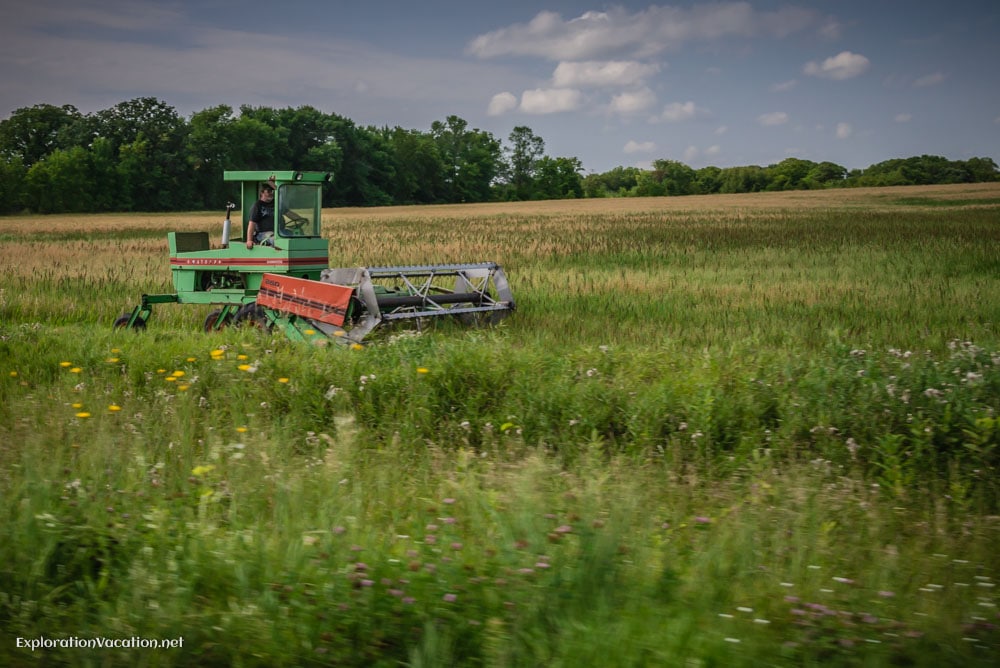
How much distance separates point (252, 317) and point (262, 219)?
1345mm

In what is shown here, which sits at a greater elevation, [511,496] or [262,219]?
[262,219]

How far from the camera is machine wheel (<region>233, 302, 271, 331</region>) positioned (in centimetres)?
1031

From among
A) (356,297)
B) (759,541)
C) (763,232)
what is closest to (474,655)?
(759,541)

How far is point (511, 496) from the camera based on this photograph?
4.40 metres

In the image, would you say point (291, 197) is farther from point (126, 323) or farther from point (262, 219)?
point (126, 323)

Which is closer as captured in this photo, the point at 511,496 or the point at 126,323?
the point at 511,496

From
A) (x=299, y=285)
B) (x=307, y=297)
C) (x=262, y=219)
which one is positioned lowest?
(x=307, y=297)

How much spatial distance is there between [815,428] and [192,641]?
15.5 feet

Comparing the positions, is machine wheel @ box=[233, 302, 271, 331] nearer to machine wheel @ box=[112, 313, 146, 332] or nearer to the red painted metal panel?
the red painted metal panel

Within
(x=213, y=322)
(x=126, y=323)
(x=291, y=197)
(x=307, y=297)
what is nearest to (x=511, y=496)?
(x=307, y=297)

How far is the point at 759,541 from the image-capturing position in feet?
13.5

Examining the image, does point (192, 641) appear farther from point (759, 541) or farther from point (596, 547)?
point (759, 541)

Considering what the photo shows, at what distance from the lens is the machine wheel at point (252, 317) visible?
10310mm

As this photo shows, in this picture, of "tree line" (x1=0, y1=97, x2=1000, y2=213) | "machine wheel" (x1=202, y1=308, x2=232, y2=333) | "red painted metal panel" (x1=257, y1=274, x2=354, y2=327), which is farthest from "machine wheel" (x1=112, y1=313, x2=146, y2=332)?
"tree line" (x1=0, y1=97, x2=1000, y2=213)
